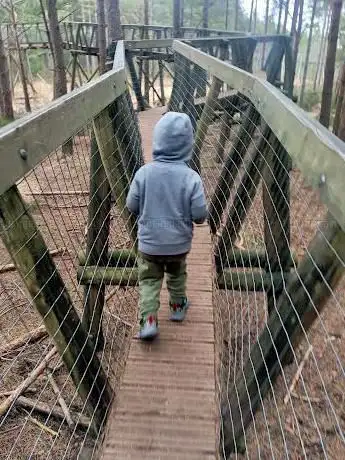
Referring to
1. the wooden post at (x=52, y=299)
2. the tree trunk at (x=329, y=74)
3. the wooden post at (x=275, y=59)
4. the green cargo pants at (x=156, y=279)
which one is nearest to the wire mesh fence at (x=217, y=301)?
the wooden post at (x=52, y=299)

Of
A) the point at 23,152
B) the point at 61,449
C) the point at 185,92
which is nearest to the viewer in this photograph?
the point at 23,152

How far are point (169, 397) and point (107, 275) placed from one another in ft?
5.37

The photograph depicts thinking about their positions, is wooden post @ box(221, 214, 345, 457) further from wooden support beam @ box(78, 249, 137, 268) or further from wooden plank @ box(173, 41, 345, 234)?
wooden support beam @ box(78, 249, 137, 268)

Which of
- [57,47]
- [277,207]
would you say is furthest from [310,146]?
[57,47]

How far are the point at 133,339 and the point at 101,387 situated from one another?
475 millimetres

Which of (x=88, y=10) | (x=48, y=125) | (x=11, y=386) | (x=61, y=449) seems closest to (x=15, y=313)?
(x=11, y=386)

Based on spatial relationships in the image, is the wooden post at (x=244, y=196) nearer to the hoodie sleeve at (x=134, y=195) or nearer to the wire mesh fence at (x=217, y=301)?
the wire mesh fence at (x=217, y=301)

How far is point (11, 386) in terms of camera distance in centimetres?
452

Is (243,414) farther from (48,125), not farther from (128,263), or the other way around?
(128,263)

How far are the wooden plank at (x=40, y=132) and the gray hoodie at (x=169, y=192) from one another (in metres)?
0.45

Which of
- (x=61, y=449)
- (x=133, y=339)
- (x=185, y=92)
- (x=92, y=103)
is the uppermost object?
(x=92, y=103)

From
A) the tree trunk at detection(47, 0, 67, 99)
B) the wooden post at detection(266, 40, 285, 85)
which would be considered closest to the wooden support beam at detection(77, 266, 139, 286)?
the tree trunk at detection(47, 0, 67, 99)

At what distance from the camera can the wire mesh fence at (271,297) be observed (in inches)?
68.3

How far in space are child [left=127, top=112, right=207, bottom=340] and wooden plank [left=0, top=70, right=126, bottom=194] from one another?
1.47 feet
